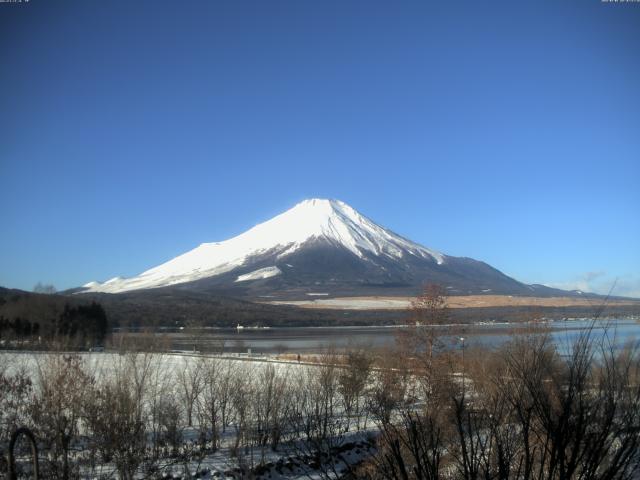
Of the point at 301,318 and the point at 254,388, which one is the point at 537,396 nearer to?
the point at 254,388

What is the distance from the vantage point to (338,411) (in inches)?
1181

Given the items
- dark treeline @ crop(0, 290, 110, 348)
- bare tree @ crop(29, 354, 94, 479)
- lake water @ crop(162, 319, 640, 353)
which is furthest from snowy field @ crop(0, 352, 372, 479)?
dark treeline @ crop(0, 290, 110, 348)

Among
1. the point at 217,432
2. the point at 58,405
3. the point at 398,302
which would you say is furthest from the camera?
the point at 398,302

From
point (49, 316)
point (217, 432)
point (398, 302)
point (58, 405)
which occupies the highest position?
point (49, 316)

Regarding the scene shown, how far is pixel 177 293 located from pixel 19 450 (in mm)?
166701

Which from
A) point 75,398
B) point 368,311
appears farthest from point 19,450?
point 368,311

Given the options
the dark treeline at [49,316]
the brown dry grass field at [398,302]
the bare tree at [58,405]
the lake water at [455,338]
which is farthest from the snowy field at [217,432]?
the brown dry grass field at [398,302]

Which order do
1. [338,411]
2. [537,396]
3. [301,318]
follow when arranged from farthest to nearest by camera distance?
[301,318], [338,411], [537,396]

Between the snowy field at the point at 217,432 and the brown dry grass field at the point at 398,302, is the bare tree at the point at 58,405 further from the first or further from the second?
the brown dry grass field at the point at 398,302

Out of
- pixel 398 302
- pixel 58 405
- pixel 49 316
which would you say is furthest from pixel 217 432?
pixel 398 302

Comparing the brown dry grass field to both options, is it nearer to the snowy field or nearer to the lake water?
the lake water

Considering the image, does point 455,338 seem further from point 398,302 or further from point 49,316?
point 398,302

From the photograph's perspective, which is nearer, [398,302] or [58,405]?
[58,405]

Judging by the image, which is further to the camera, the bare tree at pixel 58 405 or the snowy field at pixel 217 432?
the snowy field at pixel 217 432
